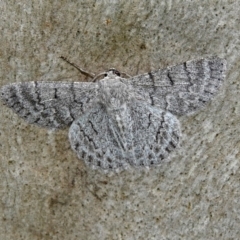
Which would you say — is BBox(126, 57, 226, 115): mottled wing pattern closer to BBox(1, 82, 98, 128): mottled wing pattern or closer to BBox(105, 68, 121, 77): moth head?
BBox(105, 68, 121, 77): moth head

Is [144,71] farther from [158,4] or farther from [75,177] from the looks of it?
[75,177]

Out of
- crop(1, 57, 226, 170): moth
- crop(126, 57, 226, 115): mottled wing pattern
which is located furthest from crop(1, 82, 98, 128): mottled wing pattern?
crop(126, 57, 226, 115): mottled wing pattern

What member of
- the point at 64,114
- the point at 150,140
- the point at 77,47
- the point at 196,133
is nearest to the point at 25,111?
the point at 64,114

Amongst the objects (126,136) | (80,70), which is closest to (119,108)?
(126,136)

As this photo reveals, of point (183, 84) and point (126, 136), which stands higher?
point (183, 84)

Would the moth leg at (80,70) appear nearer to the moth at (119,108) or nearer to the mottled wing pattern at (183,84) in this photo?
the moth at (119,108)

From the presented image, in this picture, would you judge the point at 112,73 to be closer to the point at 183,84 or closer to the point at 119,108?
the point at 119,108
